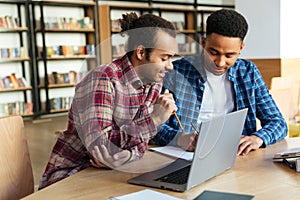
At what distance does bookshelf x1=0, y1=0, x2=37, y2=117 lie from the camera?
6.16 m

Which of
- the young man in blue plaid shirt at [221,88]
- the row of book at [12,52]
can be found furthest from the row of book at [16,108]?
the young man in blue plaid shirt at [221,88]

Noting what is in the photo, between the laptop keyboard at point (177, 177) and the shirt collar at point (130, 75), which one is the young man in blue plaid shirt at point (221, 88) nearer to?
the shirt collar at point (130, 75)

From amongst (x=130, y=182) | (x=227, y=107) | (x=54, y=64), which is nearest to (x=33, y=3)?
(x=54, y=64)

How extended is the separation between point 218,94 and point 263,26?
2.59 m

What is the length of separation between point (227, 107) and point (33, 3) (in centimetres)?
511

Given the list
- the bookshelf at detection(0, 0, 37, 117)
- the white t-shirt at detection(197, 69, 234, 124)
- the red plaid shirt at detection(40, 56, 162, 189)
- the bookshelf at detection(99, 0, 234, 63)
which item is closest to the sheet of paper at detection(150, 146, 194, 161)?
the red plaid shirt at detection(40, 56, 162, 189)

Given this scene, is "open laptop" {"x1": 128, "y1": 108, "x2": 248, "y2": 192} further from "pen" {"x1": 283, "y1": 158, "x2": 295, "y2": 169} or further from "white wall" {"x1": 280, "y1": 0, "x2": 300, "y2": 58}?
"white wall" {"x1": 280, "y1": 0, "x2": 300, "y2": 58}

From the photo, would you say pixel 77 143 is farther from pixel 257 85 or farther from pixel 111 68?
pixel 257 85

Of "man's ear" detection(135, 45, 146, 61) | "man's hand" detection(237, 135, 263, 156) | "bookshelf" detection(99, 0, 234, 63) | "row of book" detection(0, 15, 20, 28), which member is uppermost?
"bookshelf" detection(99, 0, 234, 63)

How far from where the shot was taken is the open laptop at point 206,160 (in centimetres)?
110

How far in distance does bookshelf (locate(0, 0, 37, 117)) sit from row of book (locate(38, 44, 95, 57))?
0.96 feet

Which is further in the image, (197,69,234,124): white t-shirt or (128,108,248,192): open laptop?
(197,69,234,124): white t-shirt

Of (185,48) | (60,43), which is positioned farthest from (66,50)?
(185,48)

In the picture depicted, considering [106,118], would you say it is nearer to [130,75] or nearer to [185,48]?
[130,75]
